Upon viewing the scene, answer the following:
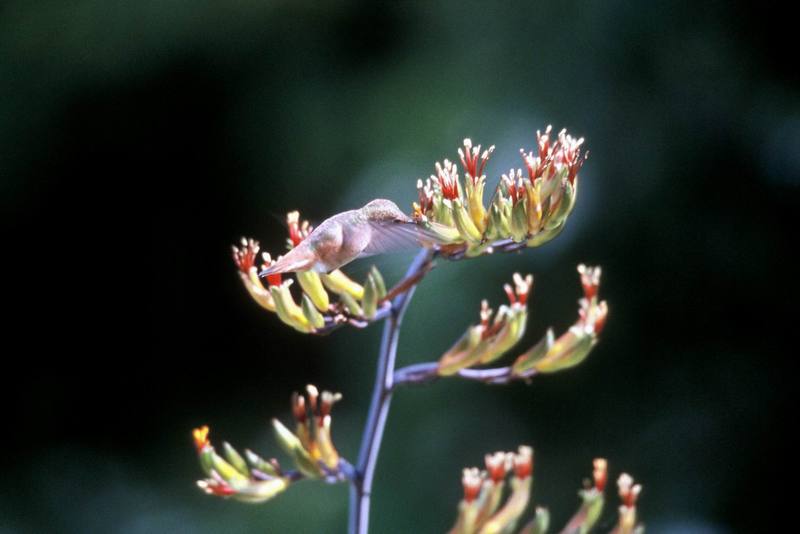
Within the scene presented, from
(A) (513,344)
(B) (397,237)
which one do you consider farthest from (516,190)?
(A) (513,344)

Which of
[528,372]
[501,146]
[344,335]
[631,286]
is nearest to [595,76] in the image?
[501,146]

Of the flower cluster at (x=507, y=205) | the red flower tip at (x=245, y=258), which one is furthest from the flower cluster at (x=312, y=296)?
the flower cluster at (x=507, y=205)

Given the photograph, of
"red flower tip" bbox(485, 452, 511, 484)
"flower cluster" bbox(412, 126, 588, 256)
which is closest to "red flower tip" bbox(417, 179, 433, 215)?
"flower cluster" bbox(412, 126, 588, 256)

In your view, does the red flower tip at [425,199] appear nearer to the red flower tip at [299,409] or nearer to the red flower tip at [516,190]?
the red flower tip at [516,190]

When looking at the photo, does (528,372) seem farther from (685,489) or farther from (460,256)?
(685,489)

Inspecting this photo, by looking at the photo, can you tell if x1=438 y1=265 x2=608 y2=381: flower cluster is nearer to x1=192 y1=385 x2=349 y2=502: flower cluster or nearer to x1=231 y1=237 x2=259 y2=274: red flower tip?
x1=192 y1=385 x2=349 y2=502: flower cluster

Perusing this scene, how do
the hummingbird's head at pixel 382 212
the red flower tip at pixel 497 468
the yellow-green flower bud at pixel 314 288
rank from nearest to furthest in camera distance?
the hummingbird's head at pixel 382 212, the yellow-green flower bud at pixel 314 288, the red flower tip at pixel 497 468

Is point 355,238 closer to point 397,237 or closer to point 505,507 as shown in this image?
point 397,237
